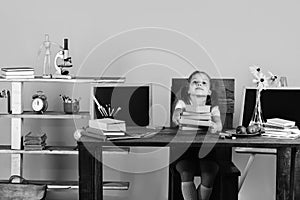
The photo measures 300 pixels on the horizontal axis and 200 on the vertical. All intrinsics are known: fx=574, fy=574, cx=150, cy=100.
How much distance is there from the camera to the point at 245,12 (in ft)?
13.6

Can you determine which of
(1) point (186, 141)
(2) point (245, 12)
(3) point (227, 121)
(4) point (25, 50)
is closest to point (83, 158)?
(1) point (186, 141)

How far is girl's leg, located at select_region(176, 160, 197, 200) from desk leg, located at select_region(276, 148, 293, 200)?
663 millimetres

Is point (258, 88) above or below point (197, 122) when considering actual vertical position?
above

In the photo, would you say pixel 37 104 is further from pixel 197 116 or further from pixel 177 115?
pixel 197 116

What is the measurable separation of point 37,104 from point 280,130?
1.68 m

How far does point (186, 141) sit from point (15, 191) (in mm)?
1446

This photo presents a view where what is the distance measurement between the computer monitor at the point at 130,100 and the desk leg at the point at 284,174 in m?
1.20

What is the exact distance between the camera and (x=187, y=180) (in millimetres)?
3521

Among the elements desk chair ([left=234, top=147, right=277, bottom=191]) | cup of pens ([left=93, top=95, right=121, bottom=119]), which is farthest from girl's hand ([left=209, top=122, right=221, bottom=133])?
cup of pens ([left=93, top=95, right=121, bottom=119])

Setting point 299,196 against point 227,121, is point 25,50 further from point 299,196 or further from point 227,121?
point 299,196

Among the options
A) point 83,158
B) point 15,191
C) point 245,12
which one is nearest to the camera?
point 83,158

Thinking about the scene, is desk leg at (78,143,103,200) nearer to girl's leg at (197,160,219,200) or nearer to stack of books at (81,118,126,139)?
stack of books at (81,118,126,139)

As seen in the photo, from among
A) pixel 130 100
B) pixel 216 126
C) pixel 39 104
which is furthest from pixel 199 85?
pixel 39 104

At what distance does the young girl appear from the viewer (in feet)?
10.9
